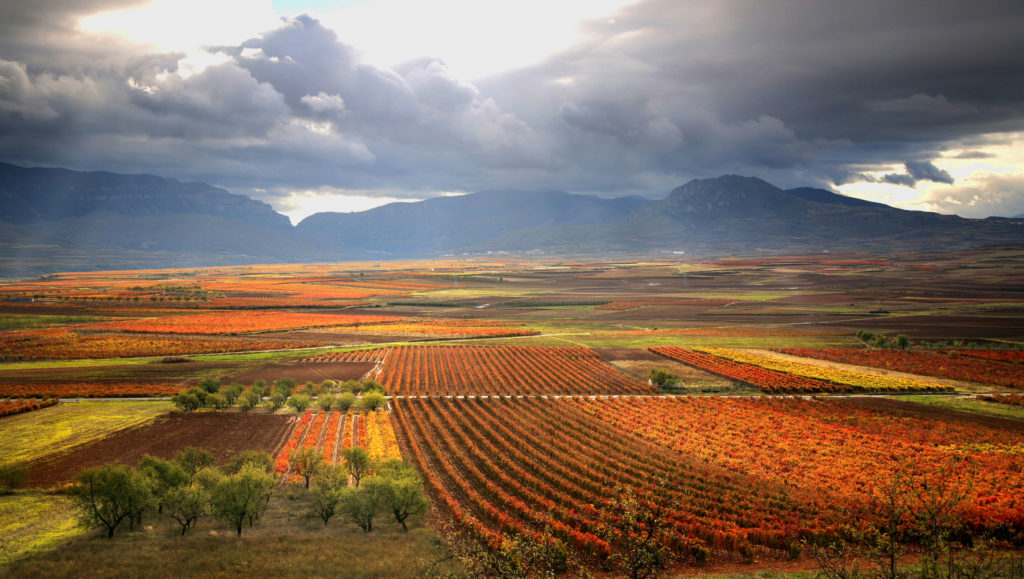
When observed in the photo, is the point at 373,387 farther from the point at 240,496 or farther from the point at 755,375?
the point at 755,375

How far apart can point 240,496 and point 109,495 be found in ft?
22.8

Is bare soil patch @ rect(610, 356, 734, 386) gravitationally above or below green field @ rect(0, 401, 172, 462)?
above

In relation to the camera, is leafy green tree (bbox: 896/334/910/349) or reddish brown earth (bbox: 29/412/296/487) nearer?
reddish brown earth (bbox: 29/412/296/487)

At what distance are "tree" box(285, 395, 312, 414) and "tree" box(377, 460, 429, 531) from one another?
25170 millimetres

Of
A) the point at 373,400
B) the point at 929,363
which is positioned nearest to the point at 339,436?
the point at 373,400

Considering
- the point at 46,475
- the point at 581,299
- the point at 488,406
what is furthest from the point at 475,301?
the point at 46,475

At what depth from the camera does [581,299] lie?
6732 inches

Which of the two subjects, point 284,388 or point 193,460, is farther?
point 284,388

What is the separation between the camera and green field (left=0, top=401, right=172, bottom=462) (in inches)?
1676

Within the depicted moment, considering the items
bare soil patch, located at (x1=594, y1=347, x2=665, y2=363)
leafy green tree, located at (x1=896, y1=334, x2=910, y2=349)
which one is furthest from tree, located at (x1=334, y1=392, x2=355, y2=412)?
leafy green tree, located at (x1=896, y1=334, x2=910, y2=349)

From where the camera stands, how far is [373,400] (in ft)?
175

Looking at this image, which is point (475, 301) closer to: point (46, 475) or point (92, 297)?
point (92, 297)

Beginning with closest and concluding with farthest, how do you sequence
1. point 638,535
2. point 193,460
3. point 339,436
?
point 638,535, point 193,460, point 339,436

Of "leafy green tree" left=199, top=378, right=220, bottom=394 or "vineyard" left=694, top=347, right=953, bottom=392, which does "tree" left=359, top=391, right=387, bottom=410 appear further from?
"vineyard" left=694, top=347, right=953, bottom=392
